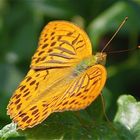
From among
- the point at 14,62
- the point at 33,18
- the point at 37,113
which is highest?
the point at 37,113

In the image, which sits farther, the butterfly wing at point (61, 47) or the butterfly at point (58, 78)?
the butterfly wing at point (61, 47)

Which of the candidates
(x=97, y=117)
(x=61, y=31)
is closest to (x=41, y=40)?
(x=61, y=31)

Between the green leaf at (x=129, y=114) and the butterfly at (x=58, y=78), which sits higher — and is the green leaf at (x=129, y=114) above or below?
below

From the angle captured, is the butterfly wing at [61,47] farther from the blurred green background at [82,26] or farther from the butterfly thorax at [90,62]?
the blurred green background at [82,26]

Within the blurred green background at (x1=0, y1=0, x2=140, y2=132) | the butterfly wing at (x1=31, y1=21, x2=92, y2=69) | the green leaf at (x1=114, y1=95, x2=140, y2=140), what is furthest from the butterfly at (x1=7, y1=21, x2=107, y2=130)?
the blurred green background at (x1=0, y1=0, x2=140, y2=132)

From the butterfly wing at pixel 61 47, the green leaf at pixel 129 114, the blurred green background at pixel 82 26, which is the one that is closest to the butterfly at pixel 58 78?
the butterfly wing at pixel 61 47

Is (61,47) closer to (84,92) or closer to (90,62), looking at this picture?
(90,62)

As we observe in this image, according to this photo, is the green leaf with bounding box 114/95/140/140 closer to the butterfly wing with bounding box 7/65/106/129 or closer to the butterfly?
the butterfly

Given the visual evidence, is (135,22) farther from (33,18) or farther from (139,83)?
(33,18)
